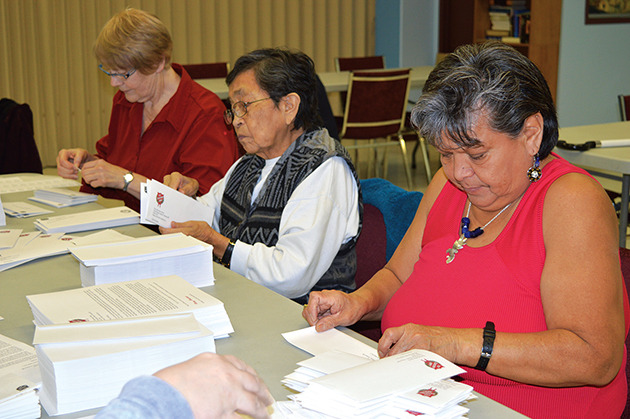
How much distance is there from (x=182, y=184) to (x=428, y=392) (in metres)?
1.75

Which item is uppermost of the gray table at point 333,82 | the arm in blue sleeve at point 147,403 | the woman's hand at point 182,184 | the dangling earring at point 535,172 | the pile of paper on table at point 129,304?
the gray table at point 333,82

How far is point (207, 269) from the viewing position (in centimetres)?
170

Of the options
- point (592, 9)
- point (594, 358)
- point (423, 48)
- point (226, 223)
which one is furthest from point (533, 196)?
point (423, 48)

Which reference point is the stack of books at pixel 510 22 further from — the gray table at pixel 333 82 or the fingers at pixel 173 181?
the fingers at pixel 173 181

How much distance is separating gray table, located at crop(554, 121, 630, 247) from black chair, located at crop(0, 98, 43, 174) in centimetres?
275

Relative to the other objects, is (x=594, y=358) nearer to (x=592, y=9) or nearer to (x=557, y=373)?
(x=557, y=373)

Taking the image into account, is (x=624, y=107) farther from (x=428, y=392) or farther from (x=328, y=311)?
(x=428, y=392)

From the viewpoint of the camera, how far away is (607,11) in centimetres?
678

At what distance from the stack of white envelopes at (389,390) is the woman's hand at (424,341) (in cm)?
14

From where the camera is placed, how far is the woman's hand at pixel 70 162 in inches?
113

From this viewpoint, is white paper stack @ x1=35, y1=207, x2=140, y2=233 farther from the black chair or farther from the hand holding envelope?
the black chair

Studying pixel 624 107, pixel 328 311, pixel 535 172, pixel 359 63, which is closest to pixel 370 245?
pixel 328 311

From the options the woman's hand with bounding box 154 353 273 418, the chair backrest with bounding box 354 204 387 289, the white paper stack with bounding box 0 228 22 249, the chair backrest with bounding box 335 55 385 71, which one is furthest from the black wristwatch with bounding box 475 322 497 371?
the chair backrest with bounding box 335 55 385 71

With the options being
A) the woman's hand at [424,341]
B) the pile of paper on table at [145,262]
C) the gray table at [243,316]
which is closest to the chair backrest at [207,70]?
the gray table at [243,316]
